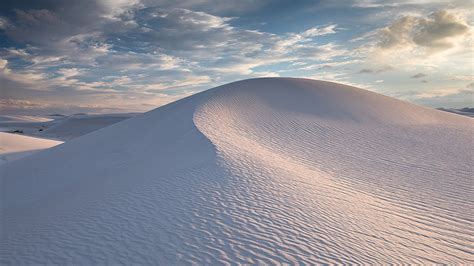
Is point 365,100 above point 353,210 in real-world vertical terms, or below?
above

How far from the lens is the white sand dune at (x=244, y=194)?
16.6 ft

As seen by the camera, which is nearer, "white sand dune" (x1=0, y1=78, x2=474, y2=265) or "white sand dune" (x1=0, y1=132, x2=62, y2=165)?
"white sand dune" (x1=0, y1=78, x2=474, y2=265)

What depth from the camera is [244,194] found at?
22.0ft

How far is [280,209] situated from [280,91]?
14.9 metres

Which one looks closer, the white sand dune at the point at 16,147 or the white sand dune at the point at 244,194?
the white sand dune at the point at 244,194

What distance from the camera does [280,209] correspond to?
621 cm

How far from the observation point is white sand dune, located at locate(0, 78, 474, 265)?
5059 millimetres

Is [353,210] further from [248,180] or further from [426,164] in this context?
[426,164]

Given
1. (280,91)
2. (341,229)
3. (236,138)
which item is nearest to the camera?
(341,229)

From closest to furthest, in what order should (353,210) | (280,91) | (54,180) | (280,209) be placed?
(280,209)
(353,210)
(54,180)
(280,91)

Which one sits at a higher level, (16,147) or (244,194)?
(16,147)

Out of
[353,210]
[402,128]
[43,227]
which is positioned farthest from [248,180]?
[402,128]

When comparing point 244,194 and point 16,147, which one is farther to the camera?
point 16,147

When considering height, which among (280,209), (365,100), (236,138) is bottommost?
(280,209)
